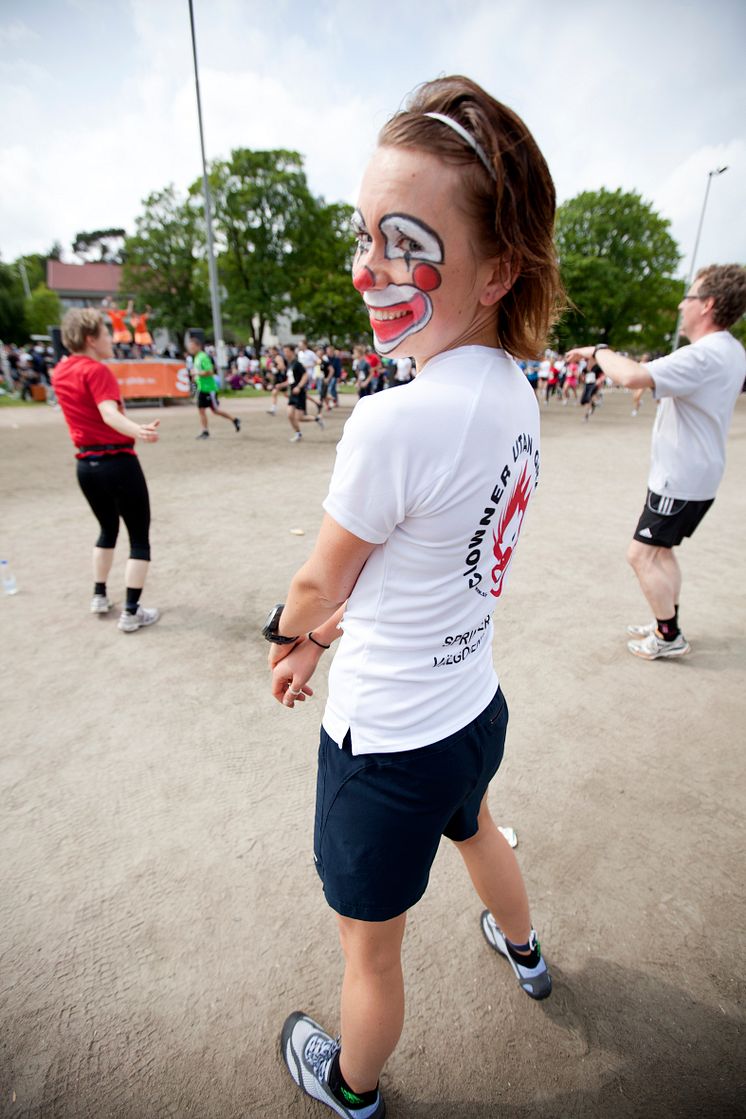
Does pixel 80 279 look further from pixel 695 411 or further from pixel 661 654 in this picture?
pixel 661 654

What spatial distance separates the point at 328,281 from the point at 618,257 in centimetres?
1997

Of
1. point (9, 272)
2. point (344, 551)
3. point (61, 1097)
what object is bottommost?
point (61, 1097)

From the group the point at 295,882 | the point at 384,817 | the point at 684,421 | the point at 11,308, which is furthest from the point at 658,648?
the point at 11,308

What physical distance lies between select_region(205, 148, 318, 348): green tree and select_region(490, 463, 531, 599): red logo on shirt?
35352 mm

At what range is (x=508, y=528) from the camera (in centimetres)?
114

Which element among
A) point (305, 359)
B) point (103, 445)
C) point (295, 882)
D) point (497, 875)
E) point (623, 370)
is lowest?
point (295, 882)

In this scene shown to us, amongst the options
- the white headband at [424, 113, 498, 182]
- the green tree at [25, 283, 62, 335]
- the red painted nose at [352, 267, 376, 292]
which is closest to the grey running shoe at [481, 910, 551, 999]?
the red painted nose at [352, 267, 376, 292]

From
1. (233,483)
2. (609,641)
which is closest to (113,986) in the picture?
(609,641)

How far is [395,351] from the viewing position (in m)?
1.13

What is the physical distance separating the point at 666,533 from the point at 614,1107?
274 cm

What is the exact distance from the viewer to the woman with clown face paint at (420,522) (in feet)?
2.96

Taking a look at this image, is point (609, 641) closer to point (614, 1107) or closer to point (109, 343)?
point (614, 1107)

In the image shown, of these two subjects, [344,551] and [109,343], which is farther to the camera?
[109,343]

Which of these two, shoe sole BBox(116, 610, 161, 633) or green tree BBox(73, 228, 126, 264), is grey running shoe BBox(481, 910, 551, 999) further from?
green tree BBox(73, 228, 126, 264)
